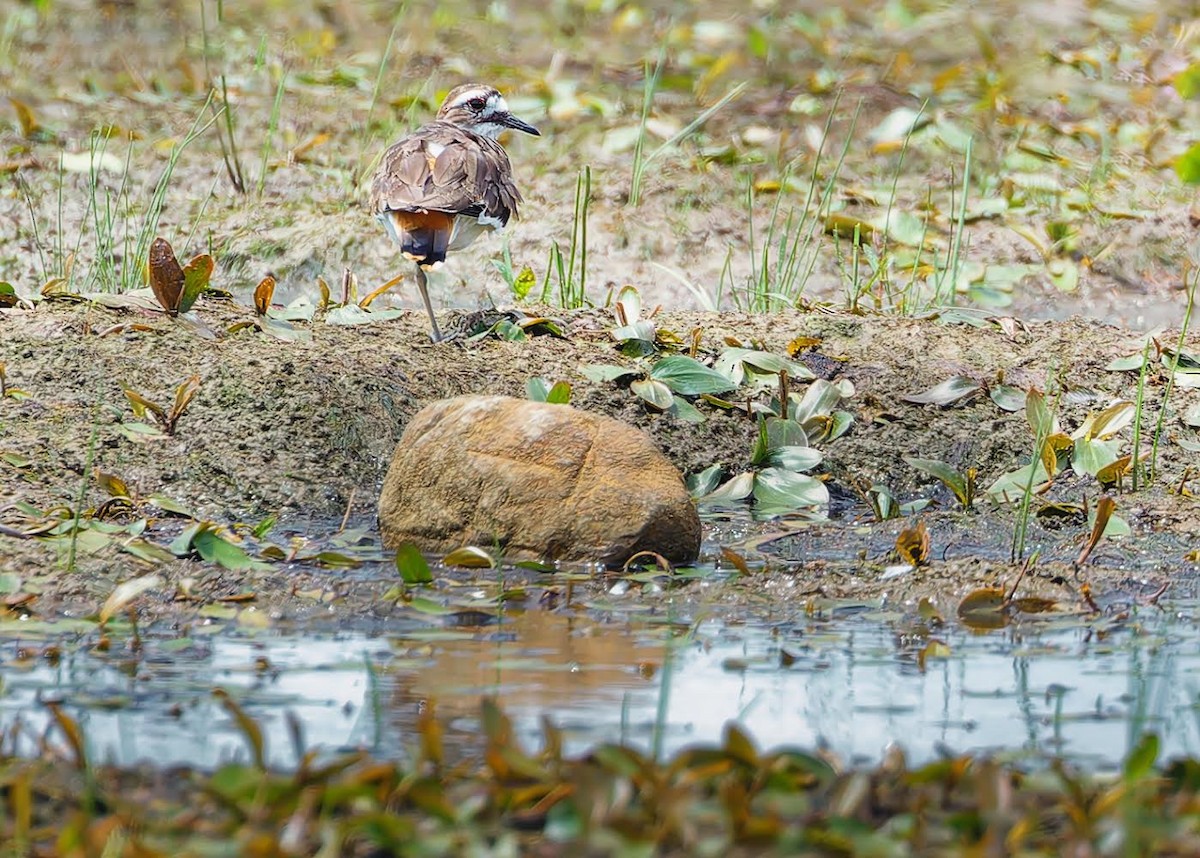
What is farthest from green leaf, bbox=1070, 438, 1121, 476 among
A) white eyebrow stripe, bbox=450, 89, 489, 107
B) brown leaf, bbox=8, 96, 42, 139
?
brown leaf, bbox=8, 96, 42, 139

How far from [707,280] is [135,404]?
3.63 meters

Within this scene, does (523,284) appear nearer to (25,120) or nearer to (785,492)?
(785,492)

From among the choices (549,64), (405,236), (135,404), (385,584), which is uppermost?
(549,64)

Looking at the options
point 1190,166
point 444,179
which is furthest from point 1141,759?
point 444,179

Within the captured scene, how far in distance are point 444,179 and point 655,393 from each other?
144 centimetres

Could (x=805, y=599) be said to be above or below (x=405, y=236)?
below

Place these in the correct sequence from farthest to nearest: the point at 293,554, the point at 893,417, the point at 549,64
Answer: the point at 549,64
the point at 893,417
the point at 293,554

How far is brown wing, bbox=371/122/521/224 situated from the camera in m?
5.83

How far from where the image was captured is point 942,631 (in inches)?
138

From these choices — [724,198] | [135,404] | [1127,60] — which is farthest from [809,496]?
[1127,60]

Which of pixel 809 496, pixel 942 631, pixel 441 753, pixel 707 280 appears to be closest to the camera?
pixel 441 753

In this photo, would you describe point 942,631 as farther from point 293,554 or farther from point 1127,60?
point 1127,60

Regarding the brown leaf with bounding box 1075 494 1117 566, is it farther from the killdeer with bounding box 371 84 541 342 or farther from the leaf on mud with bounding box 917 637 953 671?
the killdeer with bounding box 371 84 541 342

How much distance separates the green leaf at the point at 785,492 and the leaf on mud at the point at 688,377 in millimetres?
429
